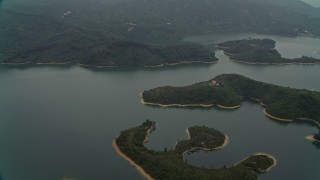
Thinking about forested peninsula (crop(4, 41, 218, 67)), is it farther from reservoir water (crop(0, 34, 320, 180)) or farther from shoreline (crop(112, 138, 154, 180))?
shoreline (crop(112, 138, 154, 180))

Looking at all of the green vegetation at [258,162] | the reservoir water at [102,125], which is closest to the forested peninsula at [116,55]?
the reservoir water at [102,125]

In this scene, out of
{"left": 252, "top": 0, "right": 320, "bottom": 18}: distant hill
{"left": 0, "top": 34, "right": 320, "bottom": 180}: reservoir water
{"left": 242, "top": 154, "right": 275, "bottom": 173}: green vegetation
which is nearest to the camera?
{"left": 242, "top": 154, "right": 275, "bottom": 173}: green vegetation

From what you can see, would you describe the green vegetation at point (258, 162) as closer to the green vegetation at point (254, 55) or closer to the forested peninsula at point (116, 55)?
the forested peninsula at point (116, 55)

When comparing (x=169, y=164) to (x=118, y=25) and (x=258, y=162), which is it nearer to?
(x=258, y=162)

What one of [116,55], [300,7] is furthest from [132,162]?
[300,7]

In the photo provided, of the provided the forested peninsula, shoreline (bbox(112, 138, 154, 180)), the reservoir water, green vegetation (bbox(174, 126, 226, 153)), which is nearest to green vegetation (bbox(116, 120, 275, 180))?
shoreline (bbox(112, 138, 154, 180))

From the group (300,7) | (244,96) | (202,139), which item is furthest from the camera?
(300,7)

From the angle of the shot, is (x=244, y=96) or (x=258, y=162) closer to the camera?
(x=258, y=162)
